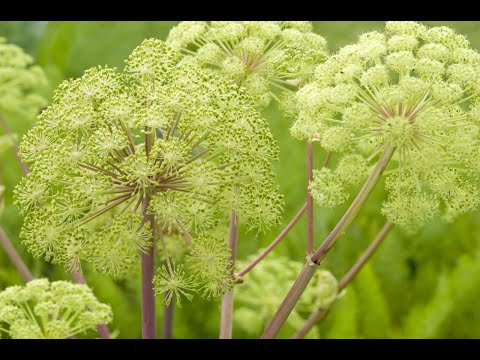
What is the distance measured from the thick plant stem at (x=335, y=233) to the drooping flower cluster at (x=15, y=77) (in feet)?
2.64

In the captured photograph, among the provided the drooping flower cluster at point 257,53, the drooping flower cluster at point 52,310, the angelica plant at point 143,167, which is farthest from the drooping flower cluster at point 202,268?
the drooping flower cluster at point 257,53

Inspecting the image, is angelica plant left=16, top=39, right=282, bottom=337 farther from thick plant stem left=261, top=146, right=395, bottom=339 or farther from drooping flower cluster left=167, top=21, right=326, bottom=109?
drooping flower cluster left=167, top=21, right=326, bottom=109

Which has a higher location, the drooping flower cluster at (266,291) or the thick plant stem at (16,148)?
the thick plant stem at (16,148)

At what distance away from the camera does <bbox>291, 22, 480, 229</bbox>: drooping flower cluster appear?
1277mm

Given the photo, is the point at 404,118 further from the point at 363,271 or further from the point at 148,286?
the point at 363,271

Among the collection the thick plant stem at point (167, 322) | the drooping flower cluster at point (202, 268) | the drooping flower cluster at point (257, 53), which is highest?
the drooping flower cluster at point (257, 53)

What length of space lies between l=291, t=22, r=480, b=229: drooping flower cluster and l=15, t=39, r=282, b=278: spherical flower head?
0.12 m

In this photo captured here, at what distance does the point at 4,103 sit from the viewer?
70.0 inches

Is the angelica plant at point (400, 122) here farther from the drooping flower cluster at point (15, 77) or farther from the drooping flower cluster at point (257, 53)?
the drooping flower cluster at point (15, 77)

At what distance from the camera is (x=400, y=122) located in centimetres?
126

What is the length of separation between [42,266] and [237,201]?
141 cm

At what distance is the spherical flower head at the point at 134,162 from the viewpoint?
1222 millimetres
